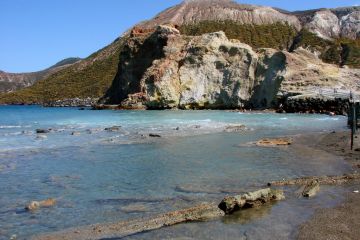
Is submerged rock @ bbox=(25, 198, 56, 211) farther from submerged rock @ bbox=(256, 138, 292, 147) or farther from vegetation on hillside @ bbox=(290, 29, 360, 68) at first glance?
vegetation on hillside @ bbox=(290, 29, 360, 68)

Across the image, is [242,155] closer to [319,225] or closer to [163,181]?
[163,181]

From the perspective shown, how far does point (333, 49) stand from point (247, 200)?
157045mm

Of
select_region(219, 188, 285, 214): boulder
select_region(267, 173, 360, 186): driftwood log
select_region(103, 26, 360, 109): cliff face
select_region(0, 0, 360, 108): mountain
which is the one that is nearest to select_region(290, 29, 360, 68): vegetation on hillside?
select_region(0, 0, 360, 108): mountain

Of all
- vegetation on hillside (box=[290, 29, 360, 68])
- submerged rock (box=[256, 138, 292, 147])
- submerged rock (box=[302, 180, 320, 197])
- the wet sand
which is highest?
vegetation on hillside (box=[290, 29, 360, 68])

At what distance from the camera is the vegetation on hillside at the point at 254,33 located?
177 meters

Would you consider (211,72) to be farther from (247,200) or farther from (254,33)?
(254,33)

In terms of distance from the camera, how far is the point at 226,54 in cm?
8675

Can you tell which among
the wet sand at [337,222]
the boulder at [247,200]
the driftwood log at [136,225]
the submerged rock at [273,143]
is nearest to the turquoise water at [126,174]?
the driftwood log at [136,225]

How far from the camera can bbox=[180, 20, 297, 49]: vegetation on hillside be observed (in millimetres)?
177375

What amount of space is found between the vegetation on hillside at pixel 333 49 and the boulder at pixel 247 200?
13509cm

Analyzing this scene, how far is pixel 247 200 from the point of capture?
1206 centimetres

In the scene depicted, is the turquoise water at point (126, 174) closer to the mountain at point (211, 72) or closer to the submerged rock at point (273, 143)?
the submerged rock at point (273, 143)

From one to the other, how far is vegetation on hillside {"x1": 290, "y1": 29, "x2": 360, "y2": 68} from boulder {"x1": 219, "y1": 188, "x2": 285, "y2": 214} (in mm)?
135091

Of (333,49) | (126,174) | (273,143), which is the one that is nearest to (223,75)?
(273,143)
